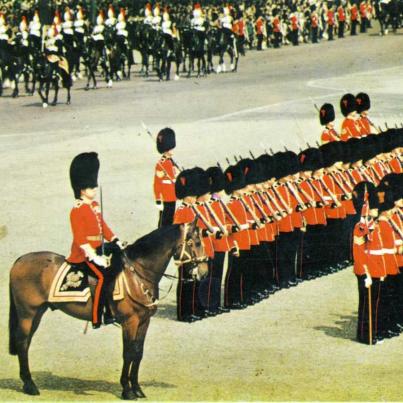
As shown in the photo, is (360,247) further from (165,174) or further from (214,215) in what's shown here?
(165,174)

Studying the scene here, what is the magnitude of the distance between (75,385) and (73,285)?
1.02m

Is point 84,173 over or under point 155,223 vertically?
over

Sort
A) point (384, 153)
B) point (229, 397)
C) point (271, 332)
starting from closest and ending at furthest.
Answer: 1. point (229, 397)
2. point (271, 332)
3. point (384, 153)

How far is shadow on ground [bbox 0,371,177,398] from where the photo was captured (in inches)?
495

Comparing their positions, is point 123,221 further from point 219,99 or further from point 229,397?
point 219,99

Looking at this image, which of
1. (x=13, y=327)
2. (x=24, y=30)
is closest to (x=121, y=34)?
(x=24, y=30)

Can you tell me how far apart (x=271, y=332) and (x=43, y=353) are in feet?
8.18

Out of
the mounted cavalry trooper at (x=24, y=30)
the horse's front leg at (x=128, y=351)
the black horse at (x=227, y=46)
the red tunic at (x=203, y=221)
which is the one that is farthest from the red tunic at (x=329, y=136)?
the black horse at (x=227, y=46)

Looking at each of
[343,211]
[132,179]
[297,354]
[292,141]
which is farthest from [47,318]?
[292,141]

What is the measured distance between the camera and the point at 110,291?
12.3 metres

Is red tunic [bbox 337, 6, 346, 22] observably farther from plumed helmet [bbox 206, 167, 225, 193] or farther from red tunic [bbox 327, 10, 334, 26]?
plumed helmet [bbox 206, 167, 225, 193]

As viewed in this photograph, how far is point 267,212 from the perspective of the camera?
54.9 ft

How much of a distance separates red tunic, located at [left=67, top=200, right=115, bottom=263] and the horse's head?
2.31ft

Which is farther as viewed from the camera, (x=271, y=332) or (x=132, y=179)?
(x=132, y=179)
